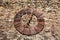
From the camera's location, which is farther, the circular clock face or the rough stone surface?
the circular clock face

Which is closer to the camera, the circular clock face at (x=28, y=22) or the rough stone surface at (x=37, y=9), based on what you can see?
the rough stone surface at (x=37, y=9)

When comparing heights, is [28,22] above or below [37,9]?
below

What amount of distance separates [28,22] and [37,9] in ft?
1.77

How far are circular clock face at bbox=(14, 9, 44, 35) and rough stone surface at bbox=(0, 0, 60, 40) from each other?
0.35ft

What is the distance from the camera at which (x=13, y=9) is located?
787 centimetres

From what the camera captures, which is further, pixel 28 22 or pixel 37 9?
pixel 37 9

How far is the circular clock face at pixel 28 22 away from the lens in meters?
7.48

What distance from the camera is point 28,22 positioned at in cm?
762

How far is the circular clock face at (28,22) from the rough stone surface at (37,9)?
4.2 inches

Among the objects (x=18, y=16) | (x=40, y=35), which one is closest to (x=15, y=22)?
(x=18, y=16)

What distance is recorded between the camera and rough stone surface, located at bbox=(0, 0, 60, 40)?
24.2 feet

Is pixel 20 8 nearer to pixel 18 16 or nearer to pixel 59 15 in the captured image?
pixel 18 16

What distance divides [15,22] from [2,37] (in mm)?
602

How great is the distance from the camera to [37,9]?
7.93 meters
